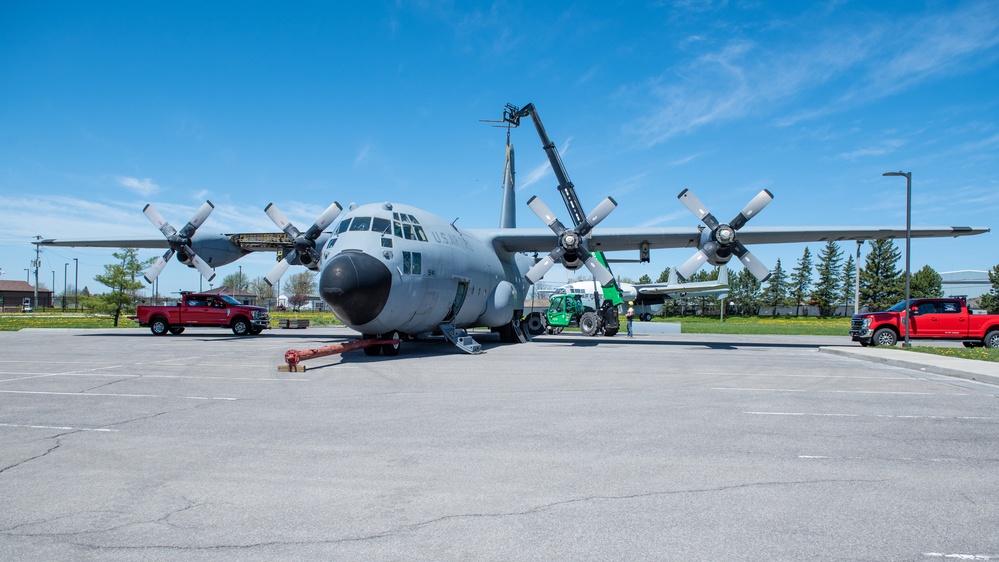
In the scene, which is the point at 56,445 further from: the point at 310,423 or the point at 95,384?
the point at 95,384

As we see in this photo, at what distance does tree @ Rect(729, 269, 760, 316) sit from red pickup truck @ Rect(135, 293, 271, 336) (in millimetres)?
87340

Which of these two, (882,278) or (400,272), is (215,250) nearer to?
→ (400,272)

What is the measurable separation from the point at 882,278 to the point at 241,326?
8009 centimetres

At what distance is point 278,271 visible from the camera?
71.0ft

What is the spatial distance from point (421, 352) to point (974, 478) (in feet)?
46.6

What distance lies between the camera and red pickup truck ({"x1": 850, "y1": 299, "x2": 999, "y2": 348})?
21516mm

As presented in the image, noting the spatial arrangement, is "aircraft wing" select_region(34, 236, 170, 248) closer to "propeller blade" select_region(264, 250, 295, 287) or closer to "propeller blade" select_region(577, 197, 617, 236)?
Answer: "propeller blade" select_region(264, 250, 295, 287)

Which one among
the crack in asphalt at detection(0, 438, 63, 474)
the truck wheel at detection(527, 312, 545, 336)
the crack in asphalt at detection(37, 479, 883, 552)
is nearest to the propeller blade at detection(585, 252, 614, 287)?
the truck wheel at detection(527, 312, 545, 336)

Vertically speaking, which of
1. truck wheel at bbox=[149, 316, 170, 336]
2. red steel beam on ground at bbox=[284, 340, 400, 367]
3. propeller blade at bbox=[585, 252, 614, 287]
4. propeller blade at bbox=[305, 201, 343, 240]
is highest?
propeller blade at bbox=[305, 201, 343, 240]

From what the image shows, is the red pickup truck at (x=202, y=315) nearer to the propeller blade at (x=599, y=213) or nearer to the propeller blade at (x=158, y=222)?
the propeller blade at (x=158, y=222)

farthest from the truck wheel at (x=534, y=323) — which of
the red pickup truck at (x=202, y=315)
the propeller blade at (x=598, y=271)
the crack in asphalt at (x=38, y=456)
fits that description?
the crack in asphalt at (x=38, y=456)

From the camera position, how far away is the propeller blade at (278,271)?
20.6 m

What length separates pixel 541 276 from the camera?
70.5ft

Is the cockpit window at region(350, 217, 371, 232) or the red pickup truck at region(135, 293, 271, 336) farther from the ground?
the cockpit window at region(350, 217, 371, 232)
